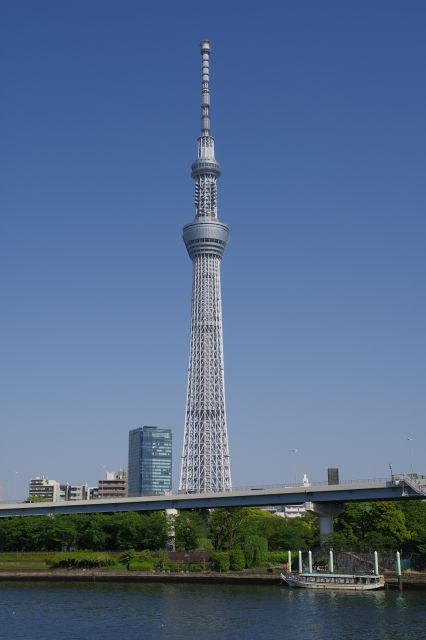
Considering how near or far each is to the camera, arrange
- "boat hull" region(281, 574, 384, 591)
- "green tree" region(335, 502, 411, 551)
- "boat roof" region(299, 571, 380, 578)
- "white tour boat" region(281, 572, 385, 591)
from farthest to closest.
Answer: "green tree" region(335, 502, 411, 551) < "boat roof" region(299, 571, 380, 578) < "white tour boat" region(281, 572, 385, 591) < "boat hull" region(281, 574, 384, 591)

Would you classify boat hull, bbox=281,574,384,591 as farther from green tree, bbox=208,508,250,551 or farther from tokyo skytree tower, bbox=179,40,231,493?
tokyo skytree tower, bbox=179,40,231,493

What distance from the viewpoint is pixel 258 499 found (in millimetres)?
101438

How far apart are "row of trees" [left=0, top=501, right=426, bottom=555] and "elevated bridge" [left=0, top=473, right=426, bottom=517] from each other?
140cm

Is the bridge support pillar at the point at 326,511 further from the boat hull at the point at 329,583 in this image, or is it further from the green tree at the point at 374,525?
the boat hull at the point at 329,583

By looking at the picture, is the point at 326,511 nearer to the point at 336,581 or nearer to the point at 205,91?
the point at 336,581

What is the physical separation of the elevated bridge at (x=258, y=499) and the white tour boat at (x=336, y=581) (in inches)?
653

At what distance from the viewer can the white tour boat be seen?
236 feet

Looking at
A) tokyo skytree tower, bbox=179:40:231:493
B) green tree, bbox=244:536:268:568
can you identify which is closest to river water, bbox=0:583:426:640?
green tree, bbox=244:536:268:568

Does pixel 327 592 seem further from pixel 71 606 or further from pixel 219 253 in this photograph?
pixel 219 253

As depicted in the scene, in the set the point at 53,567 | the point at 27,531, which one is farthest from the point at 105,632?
→ the point at 27,531

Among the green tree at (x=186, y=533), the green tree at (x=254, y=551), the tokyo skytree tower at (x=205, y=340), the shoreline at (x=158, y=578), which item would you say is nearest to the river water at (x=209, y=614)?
the shoreline at (x=158, y=578)

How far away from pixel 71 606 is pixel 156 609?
24.6 feet

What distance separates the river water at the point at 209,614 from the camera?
1923 inches

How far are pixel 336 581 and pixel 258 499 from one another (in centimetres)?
2804
